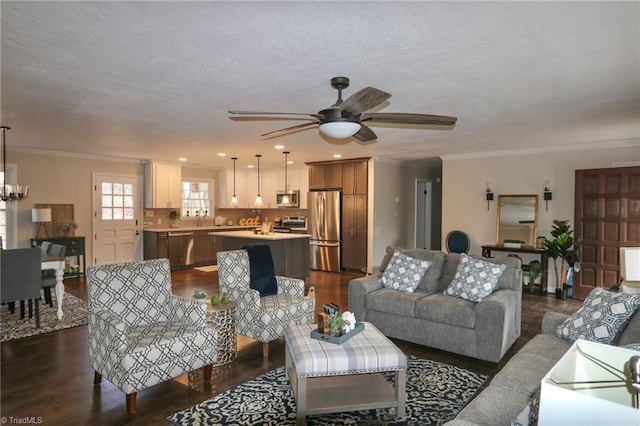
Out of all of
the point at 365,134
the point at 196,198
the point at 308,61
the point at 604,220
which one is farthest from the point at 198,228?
the point at 604,220

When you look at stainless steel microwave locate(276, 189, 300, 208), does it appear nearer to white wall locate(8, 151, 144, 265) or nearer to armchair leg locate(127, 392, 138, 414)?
white wall locate(8, 151, 144, 265)

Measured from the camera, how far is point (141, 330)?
296 cm

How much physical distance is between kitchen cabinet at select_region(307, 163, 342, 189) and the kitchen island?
4.76 feet

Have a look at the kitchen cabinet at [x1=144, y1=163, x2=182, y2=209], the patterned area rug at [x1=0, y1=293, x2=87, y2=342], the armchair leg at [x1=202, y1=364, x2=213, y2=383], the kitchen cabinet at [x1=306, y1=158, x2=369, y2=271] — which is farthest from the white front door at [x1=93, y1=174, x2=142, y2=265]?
the armchair leg at [x1=202, y1=364, x2=213, y2=383]

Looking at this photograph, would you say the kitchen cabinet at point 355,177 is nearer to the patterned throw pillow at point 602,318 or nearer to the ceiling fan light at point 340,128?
the ceiling fan light at point 340,128

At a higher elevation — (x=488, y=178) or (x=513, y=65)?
(x=513, y=65)

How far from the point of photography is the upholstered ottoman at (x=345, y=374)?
94.1 inches

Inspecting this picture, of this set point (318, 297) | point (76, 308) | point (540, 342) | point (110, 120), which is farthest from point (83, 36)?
point (318, 297)

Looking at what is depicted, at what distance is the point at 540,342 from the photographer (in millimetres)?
2725

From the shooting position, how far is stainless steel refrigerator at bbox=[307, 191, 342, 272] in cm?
827

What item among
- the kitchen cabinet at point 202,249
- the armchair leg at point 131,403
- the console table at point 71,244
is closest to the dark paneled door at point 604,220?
the armchair leg at point 131,403

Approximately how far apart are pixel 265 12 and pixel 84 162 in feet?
23.6

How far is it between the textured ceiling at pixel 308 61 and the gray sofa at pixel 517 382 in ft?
6.00

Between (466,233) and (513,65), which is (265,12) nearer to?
(513,65)
